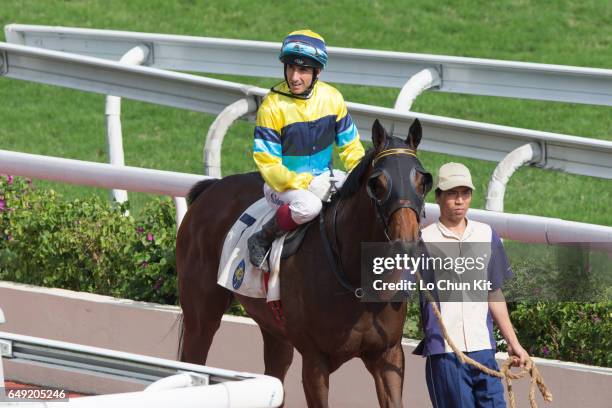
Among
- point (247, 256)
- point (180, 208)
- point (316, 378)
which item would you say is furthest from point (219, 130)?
point (316, 378)

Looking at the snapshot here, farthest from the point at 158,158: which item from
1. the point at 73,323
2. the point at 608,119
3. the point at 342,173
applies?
the point at 342,173

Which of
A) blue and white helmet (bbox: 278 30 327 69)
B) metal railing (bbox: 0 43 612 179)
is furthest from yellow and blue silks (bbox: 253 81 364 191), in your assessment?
metal railing (bbox: 0 43 612 179)

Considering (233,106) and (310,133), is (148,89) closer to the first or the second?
(233,106)

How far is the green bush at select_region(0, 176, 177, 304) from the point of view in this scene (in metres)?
8.33

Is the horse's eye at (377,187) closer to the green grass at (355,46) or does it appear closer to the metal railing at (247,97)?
the metal railing at (247,97)

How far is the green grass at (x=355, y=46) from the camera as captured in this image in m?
13.3

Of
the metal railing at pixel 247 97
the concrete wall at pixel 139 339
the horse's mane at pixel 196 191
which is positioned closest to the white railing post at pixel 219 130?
the metal railing at pixel 247 97

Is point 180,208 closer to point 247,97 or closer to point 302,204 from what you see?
point 247,97

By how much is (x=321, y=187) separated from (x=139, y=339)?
220 cm

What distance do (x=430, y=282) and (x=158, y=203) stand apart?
3.42m

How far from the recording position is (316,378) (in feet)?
20.1

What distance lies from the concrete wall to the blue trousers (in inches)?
41.2

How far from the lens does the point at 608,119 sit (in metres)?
14.3

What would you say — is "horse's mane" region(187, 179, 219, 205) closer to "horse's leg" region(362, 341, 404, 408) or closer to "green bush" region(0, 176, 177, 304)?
"green bush" region(0, 176, 177, 304)
